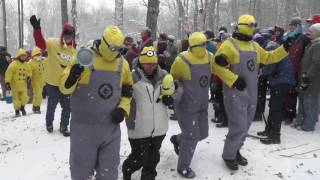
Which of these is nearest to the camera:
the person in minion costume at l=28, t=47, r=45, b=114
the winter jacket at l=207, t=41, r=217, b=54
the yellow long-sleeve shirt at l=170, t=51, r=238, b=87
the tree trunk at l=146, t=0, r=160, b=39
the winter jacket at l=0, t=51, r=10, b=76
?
the yellow long-sleeve shirt at l=170, t=51, r=238, b=87

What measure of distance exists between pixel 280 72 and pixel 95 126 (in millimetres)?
4176

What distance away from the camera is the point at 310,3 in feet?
143

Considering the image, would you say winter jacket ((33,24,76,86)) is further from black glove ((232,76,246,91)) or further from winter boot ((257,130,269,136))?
winter boot ((257,130,269,136))

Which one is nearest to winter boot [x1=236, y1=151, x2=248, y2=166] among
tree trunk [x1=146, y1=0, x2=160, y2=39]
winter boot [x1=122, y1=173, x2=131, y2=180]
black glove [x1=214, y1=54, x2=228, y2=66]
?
black glove [x1=214, y1=54, x2=228, y2=66]

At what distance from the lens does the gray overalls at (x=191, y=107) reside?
585cm

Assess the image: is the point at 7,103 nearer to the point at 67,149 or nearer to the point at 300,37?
the point at 67,149

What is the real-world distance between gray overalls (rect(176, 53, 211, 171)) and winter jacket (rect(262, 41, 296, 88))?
6.79 feet

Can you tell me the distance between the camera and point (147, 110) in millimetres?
5352

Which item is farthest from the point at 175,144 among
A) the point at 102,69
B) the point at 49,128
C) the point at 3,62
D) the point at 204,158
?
the point at 3,62

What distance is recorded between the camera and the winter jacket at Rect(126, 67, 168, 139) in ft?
17.5

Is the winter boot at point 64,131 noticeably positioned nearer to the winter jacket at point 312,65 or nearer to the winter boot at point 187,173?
the winter boot at point 187,173

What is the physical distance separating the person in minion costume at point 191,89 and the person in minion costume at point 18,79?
22.7ft

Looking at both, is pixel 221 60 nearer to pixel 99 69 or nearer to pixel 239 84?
pixel 239 84

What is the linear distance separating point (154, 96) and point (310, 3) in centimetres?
4240
